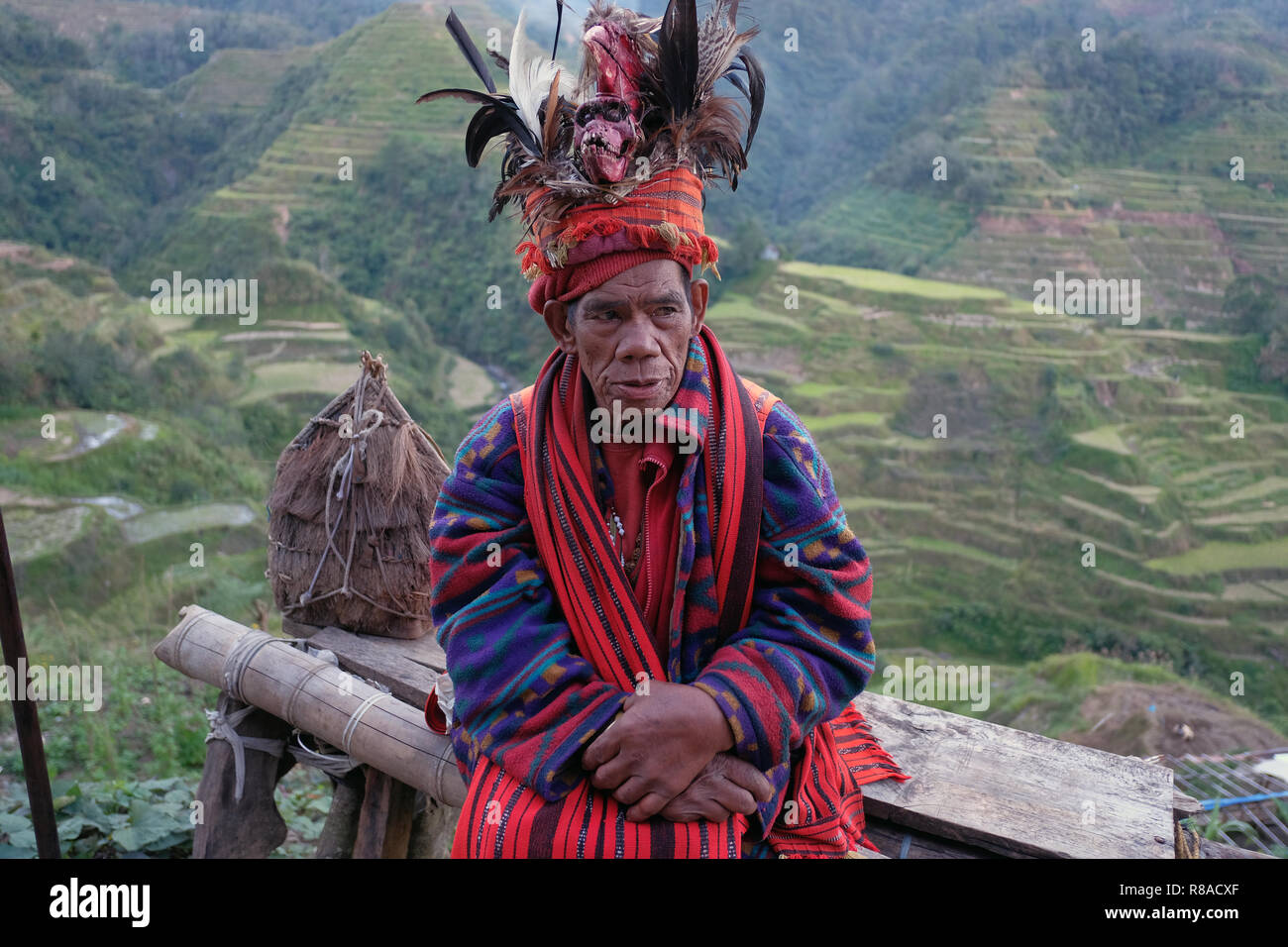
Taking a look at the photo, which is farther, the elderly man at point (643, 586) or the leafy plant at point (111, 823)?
the leafy plant at point (111, 823)

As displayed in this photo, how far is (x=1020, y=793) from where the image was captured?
2330mm

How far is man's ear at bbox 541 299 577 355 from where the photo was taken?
2.04 meters

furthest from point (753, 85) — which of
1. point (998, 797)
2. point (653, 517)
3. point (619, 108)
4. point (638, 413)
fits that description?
point (998, 797)

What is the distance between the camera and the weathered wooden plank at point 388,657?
9.50 feet

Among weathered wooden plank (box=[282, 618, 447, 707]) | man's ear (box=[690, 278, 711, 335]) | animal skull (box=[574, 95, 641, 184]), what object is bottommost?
weathered wooden plank (box=[282, 618, 447, 707])

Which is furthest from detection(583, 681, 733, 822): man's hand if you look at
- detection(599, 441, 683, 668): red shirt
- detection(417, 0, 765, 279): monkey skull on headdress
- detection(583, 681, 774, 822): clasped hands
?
detection(417, 0, 765, 279): monkey skull on headdress

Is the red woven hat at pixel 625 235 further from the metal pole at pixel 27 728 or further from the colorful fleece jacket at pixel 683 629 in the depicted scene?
the metal pole at pixel 27 728

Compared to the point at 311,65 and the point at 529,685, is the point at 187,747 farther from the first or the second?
the point at 311,65

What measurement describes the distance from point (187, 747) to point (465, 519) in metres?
3.41

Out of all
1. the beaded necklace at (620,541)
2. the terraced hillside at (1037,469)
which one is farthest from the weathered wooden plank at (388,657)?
the terraced hillside at (1037,469)

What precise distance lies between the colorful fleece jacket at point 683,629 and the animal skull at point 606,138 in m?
0.44

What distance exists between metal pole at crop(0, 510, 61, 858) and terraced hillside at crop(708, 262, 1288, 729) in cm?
1165

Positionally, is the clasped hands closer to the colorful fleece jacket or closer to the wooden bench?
the colorful fleece jacket
